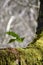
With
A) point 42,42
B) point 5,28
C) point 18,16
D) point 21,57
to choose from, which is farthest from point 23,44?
point 21,57

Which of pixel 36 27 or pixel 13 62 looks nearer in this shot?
pixel 13 62

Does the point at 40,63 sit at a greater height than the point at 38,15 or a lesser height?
lesser

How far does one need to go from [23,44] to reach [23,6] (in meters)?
0.46

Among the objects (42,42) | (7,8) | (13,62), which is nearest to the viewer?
(13,62)

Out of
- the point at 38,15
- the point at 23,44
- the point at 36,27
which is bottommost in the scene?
the point at 23,44

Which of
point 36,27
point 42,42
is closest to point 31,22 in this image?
→ point 36,27

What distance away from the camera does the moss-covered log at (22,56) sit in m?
0.50

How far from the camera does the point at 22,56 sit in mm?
533

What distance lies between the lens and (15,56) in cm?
52

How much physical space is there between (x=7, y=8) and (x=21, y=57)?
124 cm

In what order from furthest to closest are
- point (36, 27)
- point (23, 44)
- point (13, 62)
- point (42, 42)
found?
point (36, 27) → point (23, 44) → point (42, 42) → point (13, 62)

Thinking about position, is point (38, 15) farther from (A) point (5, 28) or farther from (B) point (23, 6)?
(A) point (5, 28)

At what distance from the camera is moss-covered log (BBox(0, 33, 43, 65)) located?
1.64ft

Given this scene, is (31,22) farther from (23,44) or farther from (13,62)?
(13,62)
